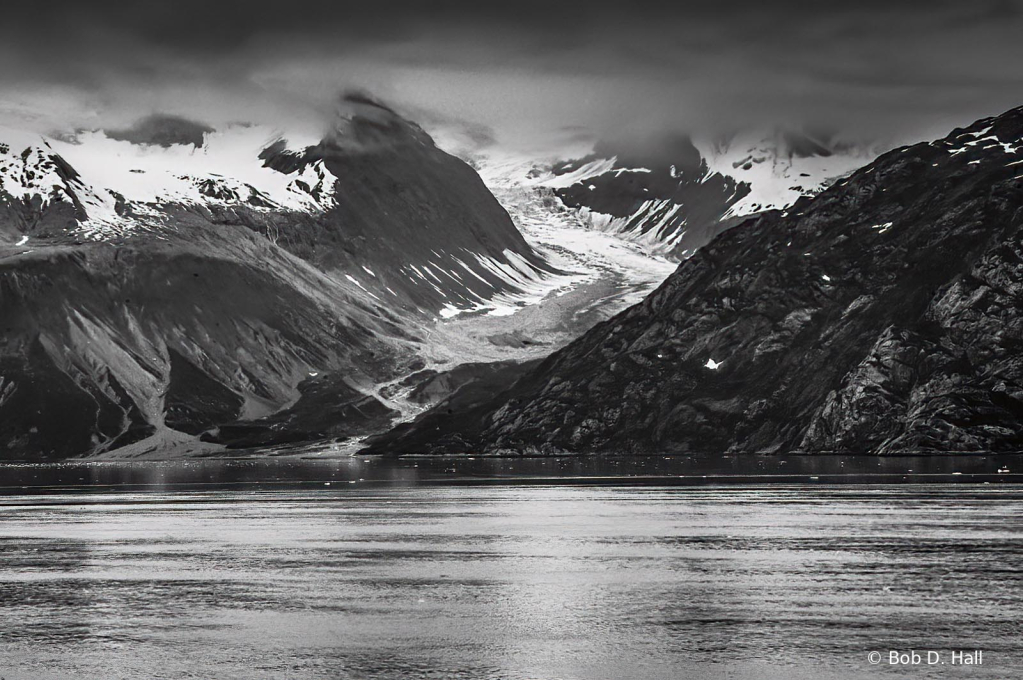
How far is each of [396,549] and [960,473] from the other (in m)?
114

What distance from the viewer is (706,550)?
7988 cm

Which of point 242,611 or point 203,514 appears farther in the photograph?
point 203,514

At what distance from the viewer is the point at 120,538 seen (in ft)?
310

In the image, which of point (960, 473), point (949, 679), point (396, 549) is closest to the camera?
point (949, 679)

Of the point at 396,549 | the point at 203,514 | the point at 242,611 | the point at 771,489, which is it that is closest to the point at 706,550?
the point at 396,549

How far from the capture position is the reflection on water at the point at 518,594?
45594mm

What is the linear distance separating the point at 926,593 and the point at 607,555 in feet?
77.7

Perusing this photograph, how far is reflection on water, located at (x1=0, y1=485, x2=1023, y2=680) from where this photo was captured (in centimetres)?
4559

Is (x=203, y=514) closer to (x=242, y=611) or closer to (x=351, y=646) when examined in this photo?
(x=242, y=611)

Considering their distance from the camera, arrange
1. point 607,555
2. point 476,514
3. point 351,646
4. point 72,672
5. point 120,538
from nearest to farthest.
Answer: point 72,672
point 351,646
point 607,555
point 120,538
point 476,514

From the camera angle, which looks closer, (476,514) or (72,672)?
(72,672)

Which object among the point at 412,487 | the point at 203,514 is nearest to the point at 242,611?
the point at 203,514

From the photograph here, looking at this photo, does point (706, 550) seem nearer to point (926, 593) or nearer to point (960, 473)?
point (926, 593)

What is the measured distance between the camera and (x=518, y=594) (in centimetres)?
6184
